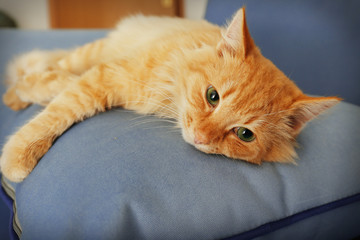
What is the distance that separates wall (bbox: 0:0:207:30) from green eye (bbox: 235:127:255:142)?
10.7ft

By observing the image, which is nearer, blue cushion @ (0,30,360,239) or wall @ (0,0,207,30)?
blue cushion @ (0,30,360,239)

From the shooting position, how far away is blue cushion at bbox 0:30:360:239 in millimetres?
654

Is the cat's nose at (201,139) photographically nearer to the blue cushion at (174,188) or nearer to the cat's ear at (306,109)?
the blue cushion at (174,188)

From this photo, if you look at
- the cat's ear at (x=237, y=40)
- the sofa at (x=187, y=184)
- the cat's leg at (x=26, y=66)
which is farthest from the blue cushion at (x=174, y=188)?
the cat's leg at (x=26, y=66)

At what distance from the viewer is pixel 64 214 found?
25.6 inches

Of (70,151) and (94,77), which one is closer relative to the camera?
(70,151)

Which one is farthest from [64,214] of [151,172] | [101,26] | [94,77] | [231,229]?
[101,26]

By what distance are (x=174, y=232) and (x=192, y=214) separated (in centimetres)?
6

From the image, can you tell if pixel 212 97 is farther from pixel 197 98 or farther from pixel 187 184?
pixel 187 184

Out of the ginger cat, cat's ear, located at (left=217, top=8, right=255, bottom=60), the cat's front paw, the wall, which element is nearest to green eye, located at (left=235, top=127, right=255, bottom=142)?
the ginger cat

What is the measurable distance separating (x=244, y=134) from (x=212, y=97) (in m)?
0.17

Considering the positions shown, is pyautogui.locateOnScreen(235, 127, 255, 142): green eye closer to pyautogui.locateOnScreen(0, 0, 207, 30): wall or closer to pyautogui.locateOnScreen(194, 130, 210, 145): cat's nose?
pyautogui.locateOnScreen(194, 130, 210, 145): cat's nose

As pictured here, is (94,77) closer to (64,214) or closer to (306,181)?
(64,214)

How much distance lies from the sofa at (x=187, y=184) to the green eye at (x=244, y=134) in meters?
0.10
